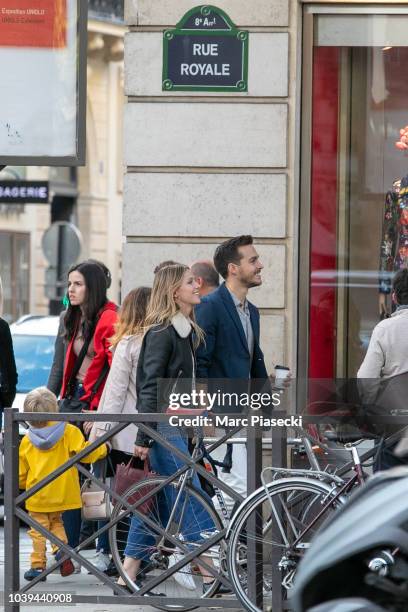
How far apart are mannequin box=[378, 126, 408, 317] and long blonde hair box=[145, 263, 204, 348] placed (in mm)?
2066

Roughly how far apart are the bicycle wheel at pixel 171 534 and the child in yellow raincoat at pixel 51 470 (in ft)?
1.01

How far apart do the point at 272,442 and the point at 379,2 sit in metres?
3.58

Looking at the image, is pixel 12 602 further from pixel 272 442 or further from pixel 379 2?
pixel 379 2

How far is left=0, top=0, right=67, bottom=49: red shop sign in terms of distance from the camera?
8.77m

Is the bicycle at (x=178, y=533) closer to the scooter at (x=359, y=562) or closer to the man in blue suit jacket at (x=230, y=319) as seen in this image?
the man in blue suit jacket at (x=230, y=319)

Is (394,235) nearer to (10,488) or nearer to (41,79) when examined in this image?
(41,79)

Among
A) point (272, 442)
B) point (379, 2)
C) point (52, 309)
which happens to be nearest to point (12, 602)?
point (272, 442)

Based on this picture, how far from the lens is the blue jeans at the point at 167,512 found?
7.79m

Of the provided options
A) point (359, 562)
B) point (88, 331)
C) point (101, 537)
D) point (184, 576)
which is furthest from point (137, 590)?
point (359, 562)

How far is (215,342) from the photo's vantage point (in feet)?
28.6

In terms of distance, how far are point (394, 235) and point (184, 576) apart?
3.05 m

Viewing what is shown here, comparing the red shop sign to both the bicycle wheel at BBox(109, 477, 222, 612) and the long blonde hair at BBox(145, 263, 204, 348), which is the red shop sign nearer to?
the long blonde hair at BBox(145, 263, 204, 348)

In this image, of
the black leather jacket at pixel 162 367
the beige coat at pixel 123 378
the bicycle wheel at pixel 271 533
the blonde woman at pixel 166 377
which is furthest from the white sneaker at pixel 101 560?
the bicycle wheel at pixel 271 533

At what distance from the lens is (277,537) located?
24.8 feet
